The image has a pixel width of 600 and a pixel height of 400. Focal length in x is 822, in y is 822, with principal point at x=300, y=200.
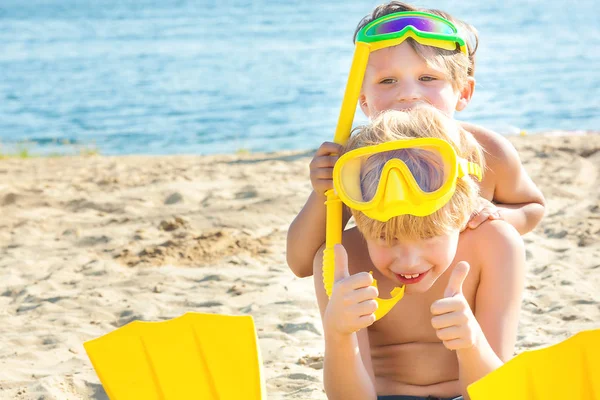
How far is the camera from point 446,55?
8.28 feet

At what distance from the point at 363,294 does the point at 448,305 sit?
0.20 meters

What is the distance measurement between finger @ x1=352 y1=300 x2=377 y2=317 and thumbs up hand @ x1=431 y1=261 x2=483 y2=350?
0.45 ft

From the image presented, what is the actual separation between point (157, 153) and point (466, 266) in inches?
344

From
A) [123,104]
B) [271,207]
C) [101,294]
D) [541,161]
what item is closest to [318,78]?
[123,104]

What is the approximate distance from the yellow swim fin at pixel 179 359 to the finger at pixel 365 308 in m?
0.45

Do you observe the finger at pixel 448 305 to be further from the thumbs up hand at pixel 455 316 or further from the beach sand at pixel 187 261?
the beach sand at pixel 187 261

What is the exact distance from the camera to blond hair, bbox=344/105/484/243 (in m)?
1.96

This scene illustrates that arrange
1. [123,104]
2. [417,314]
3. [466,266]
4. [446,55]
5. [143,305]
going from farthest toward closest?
[123,104]
[143,305]
[446,55]
[417,314]
[466,266]

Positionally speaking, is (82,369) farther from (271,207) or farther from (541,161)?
(541,161)

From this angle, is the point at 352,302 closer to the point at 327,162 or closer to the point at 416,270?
the point at 416,270

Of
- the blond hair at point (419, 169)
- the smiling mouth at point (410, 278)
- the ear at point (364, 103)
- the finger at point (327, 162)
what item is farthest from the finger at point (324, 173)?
the ear at point (364, 103)

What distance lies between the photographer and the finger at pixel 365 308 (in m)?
1.93

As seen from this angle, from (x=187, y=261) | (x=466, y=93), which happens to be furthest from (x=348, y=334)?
(x=187, y=261)

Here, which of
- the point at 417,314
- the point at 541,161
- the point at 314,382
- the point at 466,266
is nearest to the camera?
the point at 466,266
